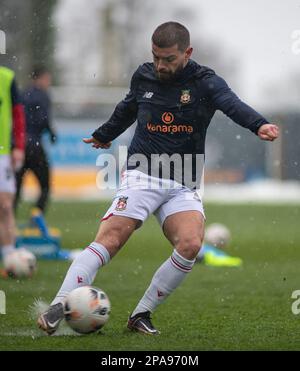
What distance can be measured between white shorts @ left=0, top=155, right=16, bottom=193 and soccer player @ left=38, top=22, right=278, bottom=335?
321cm

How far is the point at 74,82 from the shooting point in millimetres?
32219

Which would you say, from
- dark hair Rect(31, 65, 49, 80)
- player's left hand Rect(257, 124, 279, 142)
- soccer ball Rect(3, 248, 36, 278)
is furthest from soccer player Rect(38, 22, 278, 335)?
Answer: dark hair Rect(31, 65, 49, 80)

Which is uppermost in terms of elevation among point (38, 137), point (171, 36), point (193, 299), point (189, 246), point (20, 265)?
point (171, 36)

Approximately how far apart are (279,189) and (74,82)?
1073 centimetres

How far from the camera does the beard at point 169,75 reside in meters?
5.86

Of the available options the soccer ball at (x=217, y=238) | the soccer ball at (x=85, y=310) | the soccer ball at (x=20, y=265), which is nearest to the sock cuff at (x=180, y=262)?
the soccer ball at (x=85, y=310)

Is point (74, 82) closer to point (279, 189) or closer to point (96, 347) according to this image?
point (279, 189)

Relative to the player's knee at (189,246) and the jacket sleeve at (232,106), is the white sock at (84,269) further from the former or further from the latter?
the jacket sleeve at (232,106)

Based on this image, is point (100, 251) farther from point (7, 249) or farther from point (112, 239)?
point (7, 249)

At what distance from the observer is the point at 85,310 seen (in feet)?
17.9

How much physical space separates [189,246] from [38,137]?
7472 millimetres

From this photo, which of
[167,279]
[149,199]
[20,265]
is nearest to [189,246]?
[167,279]

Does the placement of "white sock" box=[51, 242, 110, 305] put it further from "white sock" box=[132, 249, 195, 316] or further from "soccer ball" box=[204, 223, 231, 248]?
"soccer ball" box=[204, 223, 231, 248]

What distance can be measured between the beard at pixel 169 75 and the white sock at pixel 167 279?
1093 mm
